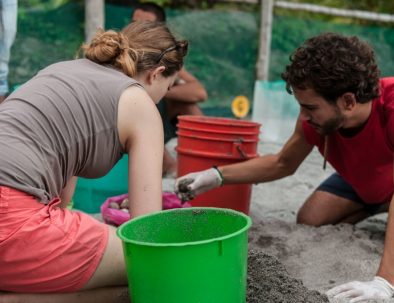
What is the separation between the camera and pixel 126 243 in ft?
4.40

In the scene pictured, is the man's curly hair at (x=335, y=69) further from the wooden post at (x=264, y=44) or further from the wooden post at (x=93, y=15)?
the wooden post at (x=264, y=44)

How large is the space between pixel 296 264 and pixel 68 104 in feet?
3.82

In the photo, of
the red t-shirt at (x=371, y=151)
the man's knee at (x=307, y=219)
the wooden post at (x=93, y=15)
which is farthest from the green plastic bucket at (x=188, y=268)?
the wooden post at (x=93, y=15)

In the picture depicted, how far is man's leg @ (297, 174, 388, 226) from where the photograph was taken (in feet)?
9.25

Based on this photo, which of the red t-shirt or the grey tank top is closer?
the grey tank top

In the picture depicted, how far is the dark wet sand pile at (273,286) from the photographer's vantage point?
5.37ft

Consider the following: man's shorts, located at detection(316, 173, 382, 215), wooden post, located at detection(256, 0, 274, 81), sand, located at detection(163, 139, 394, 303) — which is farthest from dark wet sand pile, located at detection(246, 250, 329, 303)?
wooden post, located at detection(256, 0, 274, 81)

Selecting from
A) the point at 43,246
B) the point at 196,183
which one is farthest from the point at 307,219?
the point at 43,246

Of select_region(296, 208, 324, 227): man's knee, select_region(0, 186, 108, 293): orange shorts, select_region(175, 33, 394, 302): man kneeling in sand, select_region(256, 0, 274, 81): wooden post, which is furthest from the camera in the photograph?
select_region(256, 0, 274, 81): wooden post

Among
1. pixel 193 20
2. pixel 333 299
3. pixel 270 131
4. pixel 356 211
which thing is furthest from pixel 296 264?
pixel 193 20

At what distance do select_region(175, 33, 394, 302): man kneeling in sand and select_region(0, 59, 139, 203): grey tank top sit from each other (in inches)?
33.1

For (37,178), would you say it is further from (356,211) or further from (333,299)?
(356,211)

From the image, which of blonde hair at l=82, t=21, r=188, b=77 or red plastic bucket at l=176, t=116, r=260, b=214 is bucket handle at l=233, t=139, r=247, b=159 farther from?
blonde hair at l=82, t=21, r=188, b=77

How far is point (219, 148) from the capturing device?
2697 millimetres
